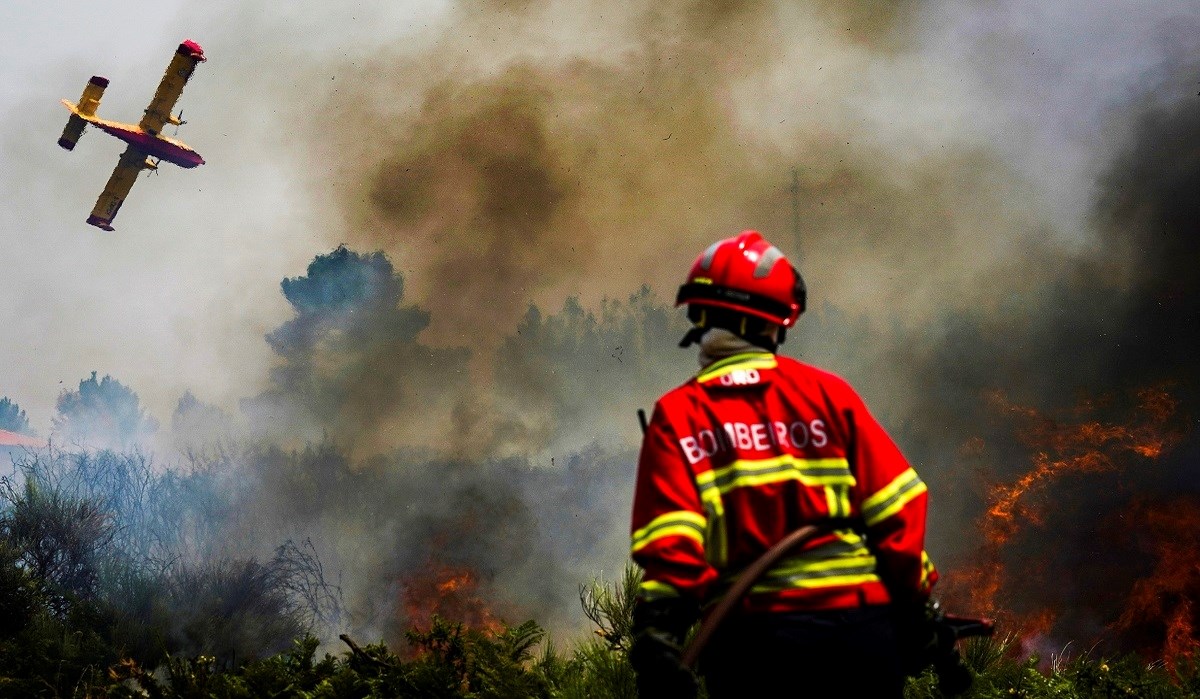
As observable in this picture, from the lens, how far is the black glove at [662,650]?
306 cm

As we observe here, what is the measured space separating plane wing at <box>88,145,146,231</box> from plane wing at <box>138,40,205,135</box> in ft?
5.83

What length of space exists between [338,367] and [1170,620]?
28.3m

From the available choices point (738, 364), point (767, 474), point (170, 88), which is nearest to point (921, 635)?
point (767, 474)

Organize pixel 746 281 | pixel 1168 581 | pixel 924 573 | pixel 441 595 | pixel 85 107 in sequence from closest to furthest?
1. pixel 924 573
2. pixel 746 281
3. pixel 1168 581
4. pixel 441 595
5. pixel 85 107

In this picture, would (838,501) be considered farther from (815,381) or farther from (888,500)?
(815,381)

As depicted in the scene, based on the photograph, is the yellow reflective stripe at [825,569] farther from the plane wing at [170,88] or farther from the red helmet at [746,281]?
the plane wing at [170,88]

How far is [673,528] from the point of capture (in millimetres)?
3148

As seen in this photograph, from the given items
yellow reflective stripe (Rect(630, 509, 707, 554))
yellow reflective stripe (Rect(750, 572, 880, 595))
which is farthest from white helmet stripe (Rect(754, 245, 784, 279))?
yellow reflective stripe (Rect(750, 572, 880, 595))

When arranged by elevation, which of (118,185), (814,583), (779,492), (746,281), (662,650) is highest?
(118,185)

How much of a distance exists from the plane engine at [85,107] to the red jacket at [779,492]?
3212 centimetres

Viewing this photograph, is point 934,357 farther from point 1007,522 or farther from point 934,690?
point 934,690

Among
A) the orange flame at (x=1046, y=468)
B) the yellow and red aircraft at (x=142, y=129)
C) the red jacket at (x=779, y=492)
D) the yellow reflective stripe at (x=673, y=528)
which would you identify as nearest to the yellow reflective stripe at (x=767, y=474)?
the red jacket at (x=779, y=492)

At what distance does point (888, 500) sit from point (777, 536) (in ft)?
1.26

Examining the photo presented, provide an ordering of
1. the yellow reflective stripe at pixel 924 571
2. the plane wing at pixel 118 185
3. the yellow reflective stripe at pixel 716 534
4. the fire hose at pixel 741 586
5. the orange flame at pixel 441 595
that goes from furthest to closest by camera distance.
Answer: the plane wing at pixel 118 185, the orange flame at pixel 441 595, the yellow reflective stripe at pixel 924 571, the yellow reflective stripe at pixel 716 534, the fire hose at pixel 741 586
